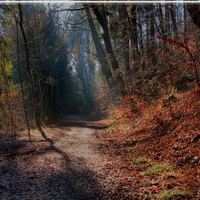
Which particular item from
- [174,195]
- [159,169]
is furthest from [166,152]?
[174,195]

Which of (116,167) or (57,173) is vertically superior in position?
(57,173)

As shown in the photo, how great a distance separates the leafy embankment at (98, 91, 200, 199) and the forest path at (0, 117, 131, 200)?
1.96 ft

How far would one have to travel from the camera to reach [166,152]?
6723mm

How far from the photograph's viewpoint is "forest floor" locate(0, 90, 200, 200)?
482cm

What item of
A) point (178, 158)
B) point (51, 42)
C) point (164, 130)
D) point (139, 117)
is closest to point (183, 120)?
point (164, 130)

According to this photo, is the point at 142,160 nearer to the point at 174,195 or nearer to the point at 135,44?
the point at 174,195

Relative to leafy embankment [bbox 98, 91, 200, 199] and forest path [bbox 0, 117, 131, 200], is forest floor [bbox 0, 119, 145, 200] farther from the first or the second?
leafy embankment [bbox 98, 91, 200, 199]

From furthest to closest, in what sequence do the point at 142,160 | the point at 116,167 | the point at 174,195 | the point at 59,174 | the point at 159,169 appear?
the point at 142,160 → the point at 116,167 → the point at 59,174 → the point at 159,169 → the point at 174,195

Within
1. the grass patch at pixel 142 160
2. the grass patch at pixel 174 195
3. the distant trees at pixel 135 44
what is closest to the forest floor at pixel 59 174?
the grass patch at pixel 142 160

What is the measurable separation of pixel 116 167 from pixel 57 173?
1.64 m

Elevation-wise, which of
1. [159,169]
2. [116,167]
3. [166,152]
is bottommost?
[116,167]

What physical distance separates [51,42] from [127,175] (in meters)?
24.4

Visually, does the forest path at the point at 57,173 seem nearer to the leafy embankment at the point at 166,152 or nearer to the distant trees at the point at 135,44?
the leafy embankment at the point at 166,152

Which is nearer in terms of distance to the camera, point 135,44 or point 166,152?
point 166,152
